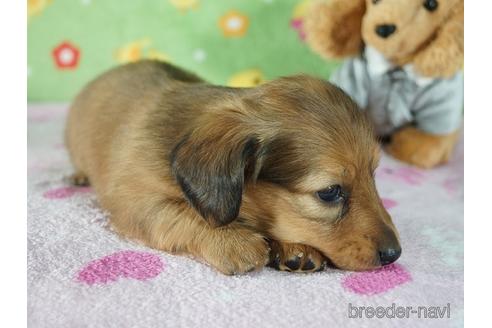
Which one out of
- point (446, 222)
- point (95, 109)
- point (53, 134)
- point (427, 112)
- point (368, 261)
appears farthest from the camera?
point (53, 134)

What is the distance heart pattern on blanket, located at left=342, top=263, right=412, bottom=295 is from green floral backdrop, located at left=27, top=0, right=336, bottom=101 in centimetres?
302

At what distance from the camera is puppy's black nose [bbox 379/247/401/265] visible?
224 cm

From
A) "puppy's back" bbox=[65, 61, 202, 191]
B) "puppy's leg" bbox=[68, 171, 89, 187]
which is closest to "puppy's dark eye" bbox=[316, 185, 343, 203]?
"puppy's back" bbox=[65, 61, 202, 191]

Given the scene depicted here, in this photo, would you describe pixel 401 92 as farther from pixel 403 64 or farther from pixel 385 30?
pixel 385 30

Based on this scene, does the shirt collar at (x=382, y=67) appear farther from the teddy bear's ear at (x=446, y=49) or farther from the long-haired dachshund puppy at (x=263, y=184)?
the long-haired dachshund puppy at (x=263, y=184)

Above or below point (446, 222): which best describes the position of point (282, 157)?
above

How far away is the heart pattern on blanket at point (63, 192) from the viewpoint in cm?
309

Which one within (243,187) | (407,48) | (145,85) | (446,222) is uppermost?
(407,48)

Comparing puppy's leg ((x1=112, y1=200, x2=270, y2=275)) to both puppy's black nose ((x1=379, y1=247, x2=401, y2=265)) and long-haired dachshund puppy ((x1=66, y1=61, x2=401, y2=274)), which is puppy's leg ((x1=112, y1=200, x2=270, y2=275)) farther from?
puppy's black nose ((x1=379, y1=247, x2=401, y2=265))

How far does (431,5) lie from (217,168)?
2190mm

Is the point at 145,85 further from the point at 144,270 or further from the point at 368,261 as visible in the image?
the point at 368,261

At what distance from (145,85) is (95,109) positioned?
41 cm

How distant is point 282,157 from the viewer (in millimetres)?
2303

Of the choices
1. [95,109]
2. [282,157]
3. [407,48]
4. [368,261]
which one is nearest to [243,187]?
[282,157]
